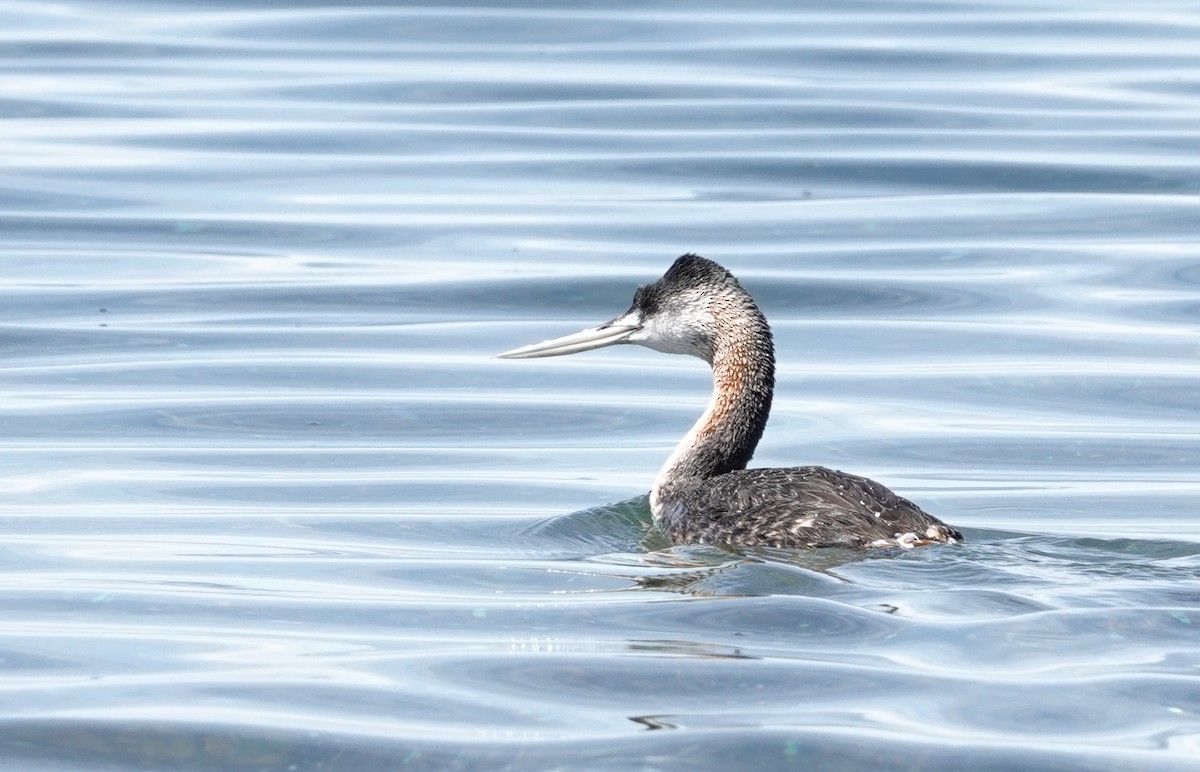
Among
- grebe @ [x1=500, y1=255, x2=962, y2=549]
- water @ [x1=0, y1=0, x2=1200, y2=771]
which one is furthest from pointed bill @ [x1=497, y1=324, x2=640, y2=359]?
water @ [x1=0, y1=0, x2=1200, y2=771]

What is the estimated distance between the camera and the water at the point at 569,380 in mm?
6359

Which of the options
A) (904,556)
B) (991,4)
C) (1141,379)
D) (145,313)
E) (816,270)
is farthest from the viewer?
(991,4)

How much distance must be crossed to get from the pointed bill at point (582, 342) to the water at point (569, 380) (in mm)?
534

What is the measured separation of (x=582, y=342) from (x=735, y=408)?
3.47 ft

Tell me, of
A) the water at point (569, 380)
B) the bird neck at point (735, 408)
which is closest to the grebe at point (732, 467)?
the bird neck at point (735, 408)

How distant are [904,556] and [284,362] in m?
5.62

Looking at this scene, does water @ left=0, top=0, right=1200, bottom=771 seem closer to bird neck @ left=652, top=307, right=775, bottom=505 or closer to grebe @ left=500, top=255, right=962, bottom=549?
grebe @ left=500, top=255, right=962, bottom=549

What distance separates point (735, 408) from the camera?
9609 mm

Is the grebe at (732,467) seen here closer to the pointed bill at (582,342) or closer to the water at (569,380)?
the pointed bill at (582,342)

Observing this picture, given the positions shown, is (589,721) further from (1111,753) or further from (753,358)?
(753,358)

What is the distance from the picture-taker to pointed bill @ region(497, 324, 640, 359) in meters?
10.2

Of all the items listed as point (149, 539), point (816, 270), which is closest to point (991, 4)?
point (816, 270)

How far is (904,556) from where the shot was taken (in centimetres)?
793

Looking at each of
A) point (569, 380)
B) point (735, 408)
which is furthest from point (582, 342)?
point (569, 380)
